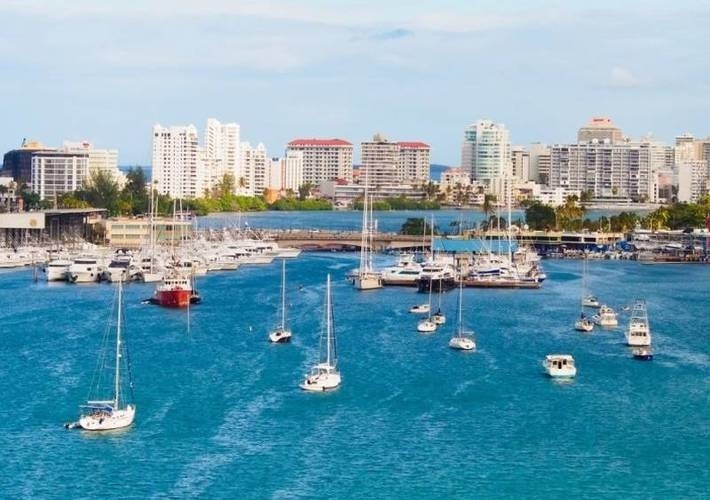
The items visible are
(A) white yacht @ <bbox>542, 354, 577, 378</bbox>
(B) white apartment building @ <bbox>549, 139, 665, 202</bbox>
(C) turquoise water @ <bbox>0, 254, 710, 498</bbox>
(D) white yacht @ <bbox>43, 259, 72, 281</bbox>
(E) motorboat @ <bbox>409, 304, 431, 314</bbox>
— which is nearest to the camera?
(C) turquoise water @ <bbox>0, 254, 710, 498</bbox>

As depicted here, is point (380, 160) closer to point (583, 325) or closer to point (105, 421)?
point (583, 325)

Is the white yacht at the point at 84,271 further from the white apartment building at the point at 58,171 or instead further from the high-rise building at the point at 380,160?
the high-rise building at the point at 380,160

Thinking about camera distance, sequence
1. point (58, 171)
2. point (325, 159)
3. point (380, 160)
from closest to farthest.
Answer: point (58, 171)
point (380, 160)
point (325, 159)

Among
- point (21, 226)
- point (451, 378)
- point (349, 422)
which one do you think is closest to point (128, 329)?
point (451, 378)

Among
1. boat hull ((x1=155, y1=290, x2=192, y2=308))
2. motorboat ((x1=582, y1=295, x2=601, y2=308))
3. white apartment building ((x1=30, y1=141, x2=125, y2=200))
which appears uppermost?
white apartment building ((x1=30, y1=141, x2=125, y2=200))

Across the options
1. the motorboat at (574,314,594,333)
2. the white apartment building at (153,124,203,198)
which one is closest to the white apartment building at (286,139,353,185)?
the white apartment building at (153,124,203,198)

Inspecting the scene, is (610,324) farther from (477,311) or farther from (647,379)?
(647,379)

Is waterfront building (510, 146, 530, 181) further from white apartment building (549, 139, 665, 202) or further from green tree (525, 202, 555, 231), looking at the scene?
green tree (525, 202, 555, 231)

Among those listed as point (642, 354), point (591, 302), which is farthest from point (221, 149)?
point (642, 354)
